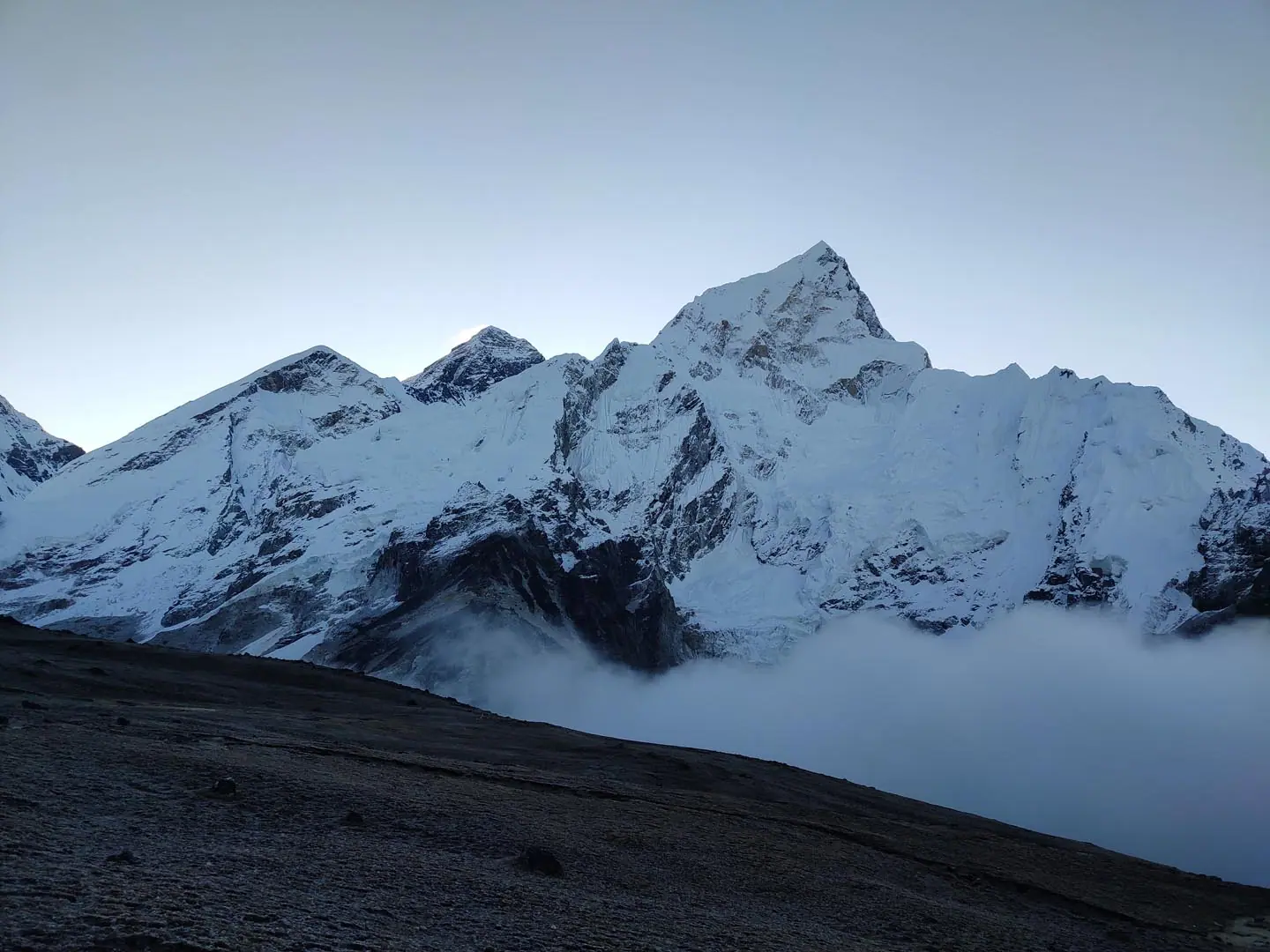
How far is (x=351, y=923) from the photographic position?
2056 centimetres

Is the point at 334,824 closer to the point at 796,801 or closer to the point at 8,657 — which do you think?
the point at 796,801

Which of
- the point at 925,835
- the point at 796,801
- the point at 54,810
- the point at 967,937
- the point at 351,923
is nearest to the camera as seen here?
the point at 351,923

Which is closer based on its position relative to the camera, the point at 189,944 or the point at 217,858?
the point at 189,944

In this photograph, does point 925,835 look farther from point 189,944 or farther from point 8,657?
point 8,657

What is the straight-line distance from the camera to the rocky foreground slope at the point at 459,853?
67.6 feet

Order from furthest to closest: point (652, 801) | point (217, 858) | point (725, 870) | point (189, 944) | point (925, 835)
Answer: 1. point (925, 835)
2. point (652, 801)
3. point (725, 870)
4. point (217, 858)
5. point (189, 944)

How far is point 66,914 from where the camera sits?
18.1 m

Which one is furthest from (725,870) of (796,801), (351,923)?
(796,801)

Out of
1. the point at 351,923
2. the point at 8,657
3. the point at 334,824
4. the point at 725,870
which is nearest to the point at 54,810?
the point at 334,824

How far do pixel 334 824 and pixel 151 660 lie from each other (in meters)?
49.3

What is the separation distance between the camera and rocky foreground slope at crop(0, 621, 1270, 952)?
2061 cm

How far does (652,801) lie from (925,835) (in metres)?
14.3

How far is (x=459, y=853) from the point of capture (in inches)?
1115

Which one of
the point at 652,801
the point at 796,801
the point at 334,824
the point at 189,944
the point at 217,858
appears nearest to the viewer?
the point at 189,944
